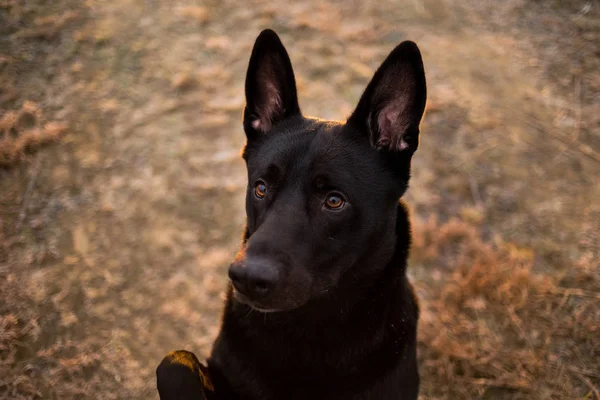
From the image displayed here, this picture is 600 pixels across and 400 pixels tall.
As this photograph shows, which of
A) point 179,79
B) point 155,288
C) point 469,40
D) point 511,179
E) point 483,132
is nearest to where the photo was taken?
point 155,288

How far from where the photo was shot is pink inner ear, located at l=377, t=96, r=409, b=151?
234 centimetres

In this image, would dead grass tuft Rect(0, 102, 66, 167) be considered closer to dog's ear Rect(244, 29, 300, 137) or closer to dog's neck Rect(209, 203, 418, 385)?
dog's ear Rect(244, 29, 300, 137)

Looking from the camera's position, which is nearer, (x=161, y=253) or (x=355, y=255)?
(x=355, y=255)

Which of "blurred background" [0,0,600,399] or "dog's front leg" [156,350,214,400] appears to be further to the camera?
"blurred background" [0,0,600,399]

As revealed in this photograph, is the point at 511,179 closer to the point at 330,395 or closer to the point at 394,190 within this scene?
the point at 394,190

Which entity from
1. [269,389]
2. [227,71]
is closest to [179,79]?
[227,71]

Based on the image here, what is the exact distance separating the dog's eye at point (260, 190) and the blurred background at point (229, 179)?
152 cm

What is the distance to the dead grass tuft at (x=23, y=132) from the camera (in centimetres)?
404

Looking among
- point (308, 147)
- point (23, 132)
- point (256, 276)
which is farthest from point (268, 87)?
point (23, 132)

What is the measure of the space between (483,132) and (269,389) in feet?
11.5

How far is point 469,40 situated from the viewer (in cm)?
556

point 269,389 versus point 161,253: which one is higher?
point 269,389

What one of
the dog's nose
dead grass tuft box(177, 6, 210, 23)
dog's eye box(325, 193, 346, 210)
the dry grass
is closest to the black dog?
dog's eye box(325, 193, 346, 210)

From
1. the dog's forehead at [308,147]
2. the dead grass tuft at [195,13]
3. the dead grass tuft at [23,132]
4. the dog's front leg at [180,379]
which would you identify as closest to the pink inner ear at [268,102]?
the dog's forehead at [308,147]
